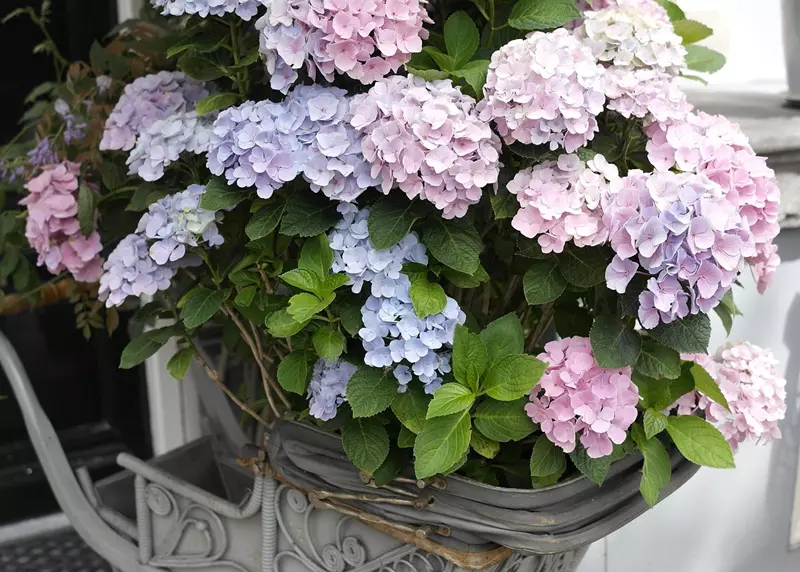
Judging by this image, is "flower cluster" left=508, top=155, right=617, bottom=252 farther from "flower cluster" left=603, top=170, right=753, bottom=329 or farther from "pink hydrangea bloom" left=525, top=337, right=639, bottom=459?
"pink hydrangea bloom" left=525, top=337, right=639, bottom=459

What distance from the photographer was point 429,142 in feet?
2.21

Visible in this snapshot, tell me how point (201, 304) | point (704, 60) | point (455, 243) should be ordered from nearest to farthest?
point (455, 243) → point (201, 304) → point (704, 60)

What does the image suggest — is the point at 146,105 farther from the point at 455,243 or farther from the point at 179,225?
the point at 455,243

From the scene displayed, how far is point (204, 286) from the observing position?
89 centimetres

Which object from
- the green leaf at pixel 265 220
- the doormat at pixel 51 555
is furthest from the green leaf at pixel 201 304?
the doormat at pixel 51 555

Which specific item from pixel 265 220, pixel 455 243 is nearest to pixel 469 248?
pixel 455 243

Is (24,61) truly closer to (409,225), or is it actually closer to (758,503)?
(409,225)

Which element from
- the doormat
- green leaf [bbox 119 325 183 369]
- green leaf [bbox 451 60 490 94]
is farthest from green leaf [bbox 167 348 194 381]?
the doormat

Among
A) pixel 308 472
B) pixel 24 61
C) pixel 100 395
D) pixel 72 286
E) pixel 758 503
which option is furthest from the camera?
pixel 100 395

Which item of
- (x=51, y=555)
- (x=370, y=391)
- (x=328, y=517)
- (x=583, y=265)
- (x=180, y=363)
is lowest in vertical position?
(x=51, y=555)

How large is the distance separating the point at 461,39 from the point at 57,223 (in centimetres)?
60

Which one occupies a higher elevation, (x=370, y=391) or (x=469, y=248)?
(x=469, y=248)

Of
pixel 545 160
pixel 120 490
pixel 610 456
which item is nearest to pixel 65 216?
pixel 120 490

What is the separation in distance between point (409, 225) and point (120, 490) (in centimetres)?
80
